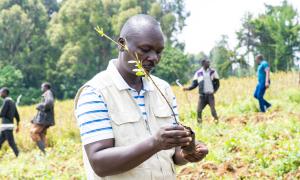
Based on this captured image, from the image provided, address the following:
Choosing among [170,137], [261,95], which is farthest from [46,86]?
[170,137]

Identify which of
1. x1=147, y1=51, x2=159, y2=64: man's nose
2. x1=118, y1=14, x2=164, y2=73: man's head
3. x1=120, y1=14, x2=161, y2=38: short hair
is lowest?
x1=147, y1=51, x2=159, y2=64: man's nose

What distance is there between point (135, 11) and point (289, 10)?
1364 centimetres

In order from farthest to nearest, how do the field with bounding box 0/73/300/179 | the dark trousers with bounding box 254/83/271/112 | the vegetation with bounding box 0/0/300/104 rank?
the vegetation with bounding box 0/0/300/104 → the dark trousers with bounding box 254/83/271/112 → the field with bounding box 0/73/300/179

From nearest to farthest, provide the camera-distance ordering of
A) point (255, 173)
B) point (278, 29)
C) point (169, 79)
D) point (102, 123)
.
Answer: point (102, 123) → point (255, 173) → point (169, 79) → point (278, 29)

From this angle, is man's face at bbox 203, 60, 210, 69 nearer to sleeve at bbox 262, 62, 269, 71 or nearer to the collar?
sleeve at bbox 262, 62, 269, 71

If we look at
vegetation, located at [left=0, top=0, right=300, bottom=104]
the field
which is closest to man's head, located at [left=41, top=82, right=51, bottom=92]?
the field

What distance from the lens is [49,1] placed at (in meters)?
47.2

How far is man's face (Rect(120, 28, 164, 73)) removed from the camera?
5.99ft

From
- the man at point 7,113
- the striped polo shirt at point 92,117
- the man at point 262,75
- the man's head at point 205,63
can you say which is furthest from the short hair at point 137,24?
the man at point 262,75

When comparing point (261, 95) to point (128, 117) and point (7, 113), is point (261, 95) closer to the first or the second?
point (7, 113)

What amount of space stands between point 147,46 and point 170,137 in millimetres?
433

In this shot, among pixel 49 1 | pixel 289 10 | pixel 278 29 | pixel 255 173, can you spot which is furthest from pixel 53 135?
pixel 49 1

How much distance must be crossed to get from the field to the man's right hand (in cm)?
31

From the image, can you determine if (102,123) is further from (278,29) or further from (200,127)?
(278,29)
